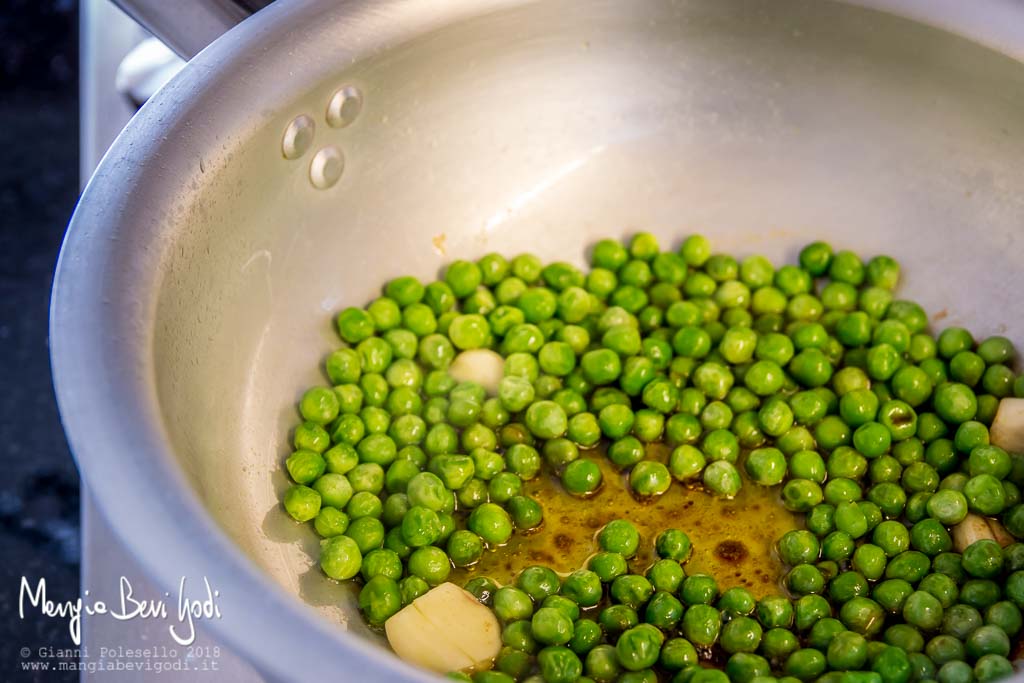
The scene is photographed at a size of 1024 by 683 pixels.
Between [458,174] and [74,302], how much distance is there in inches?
35.1

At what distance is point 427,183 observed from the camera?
2023 millimetres

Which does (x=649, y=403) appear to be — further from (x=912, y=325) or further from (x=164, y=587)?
(x=164, y=587)

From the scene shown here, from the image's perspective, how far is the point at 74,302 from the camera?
1.33 metres

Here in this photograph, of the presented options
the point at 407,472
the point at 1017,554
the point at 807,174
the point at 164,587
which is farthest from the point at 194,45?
the point at 1017,554

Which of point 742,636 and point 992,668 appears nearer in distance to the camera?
point 992,668

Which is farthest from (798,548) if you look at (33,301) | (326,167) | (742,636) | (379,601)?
(33,301)

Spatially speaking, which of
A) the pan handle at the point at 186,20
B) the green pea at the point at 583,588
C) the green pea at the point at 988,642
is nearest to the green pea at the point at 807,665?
the green pea at the point at 988,642

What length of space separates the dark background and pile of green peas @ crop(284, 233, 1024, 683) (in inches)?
30.0

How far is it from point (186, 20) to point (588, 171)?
0.81 m

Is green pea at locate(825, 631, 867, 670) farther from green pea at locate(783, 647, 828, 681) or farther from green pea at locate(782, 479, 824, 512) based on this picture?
green pea at locate(782, 479, 824, 512)

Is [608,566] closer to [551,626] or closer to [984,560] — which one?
[551,626]

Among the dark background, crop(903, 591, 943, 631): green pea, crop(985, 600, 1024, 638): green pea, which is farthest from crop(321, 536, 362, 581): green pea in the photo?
crop(985, 600, 1024, 638): green pea

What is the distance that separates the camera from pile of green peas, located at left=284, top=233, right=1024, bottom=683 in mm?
1713

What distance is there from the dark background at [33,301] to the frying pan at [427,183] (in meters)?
0.75
